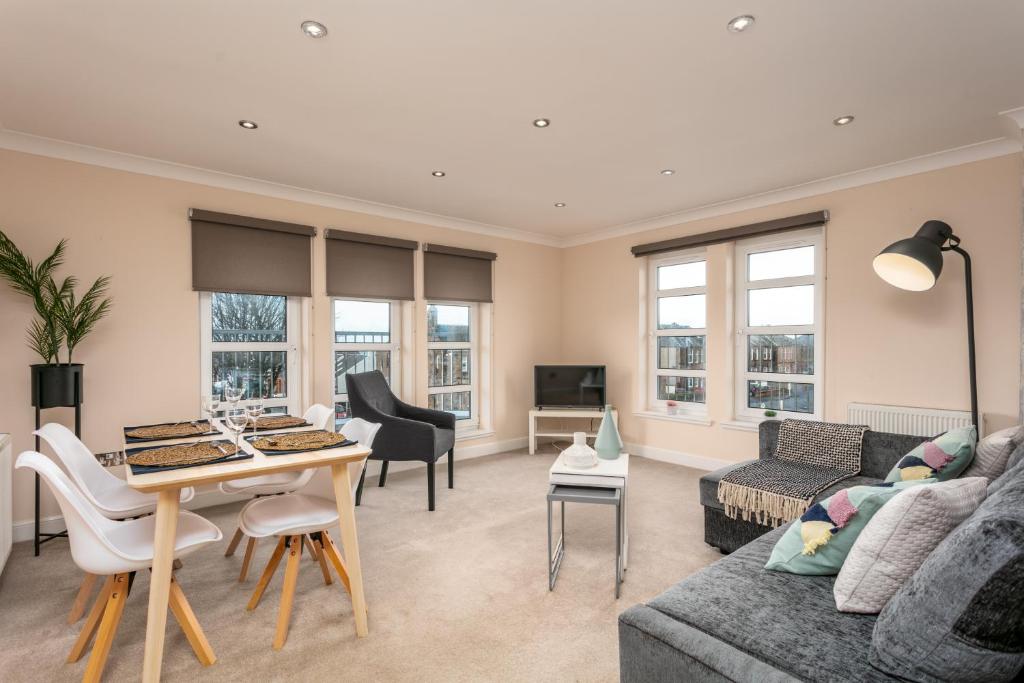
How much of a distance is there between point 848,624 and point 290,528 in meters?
2.01

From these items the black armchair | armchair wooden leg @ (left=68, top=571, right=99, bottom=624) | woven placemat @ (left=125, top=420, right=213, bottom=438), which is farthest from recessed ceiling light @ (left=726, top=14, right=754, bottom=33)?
armchair wooden leg @ (left=68, top=571, right=99, bottom=624)

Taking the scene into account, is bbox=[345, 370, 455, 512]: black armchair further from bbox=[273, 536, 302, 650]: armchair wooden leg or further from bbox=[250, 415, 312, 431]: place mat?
bbox=[273, 536, 302, 650]: armchair wooden leg

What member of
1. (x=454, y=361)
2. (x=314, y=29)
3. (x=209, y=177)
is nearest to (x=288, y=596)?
(x=314, y=29)

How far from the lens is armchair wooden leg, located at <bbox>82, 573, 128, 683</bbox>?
178 centimetres

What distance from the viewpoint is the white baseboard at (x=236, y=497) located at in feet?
10.3

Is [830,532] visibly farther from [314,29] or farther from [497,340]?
[497,340]

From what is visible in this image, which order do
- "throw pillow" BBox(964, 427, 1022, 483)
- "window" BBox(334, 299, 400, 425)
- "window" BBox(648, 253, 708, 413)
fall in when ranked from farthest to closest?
1. "window" BBox(648, 253, 708, 413)
2. "window" BBox(334, 299, 400, 425)
3. "throw pillow" BBox(964, 427, 1022, 483)

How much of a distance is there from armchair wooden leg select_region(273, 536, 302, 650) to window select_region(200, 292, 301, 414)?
206 centimetres

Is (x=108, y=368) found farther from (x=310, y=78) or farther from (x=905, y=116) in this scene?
(x=905, y=116)

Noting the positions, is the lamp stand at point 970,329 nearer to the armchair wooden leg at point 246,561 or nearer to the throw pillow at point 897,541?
the throw pillow at point 897,541

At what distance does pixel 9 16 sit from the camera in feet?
6.36

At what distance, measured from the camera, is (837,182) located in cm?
388

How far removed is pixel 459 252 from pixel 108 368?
9.94ft

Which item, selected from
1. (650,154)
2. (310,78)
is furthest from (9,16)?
(650,154)
